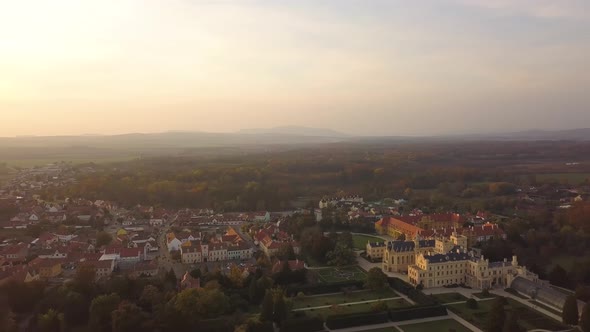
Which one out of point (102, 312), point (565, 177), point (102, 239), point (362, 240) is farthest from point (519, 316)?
point (565, 177)

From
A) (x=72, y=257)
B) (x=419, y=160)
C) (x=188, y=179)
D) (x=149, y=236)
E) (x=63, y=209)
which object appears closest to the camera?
(x=72, y=257)

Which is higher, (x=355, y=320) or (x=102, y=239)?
(x=102, y=239)

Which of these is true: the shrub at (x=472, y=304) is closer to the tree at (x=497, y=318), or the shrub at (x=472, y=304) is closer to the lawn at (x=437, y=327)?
the lawn at (x=437, y=327)

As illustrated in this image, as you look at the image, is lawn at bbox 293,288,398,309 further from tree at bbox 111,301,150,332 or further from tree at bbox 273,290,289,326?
tree at bbox 111,301,150,332

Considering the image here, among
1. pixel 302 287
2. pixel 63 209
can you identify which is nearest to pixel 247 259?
pixel 302 287

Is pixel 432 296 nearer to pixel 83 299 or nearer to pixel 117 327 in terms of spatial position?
pixel 117 327

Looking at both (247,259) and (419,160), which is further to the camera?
(419,160)

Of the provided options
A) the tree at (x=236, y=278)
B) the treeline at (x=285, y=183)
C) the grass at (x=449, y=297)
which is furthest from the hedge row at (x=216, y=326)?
the treeline at (x=285, y=183)

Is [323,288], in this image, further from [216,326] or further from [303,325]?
[216,326]
